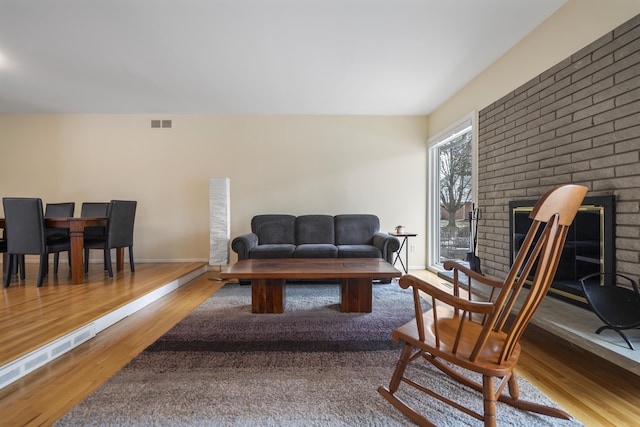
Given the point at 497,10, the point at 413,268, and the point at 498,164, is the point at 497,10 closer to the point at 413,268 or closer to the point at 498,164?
the point at 498,164

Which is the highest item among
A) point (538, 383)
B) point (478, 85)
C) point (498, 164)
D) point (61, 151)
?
point (478, 85)

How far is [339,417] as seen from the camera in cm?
122

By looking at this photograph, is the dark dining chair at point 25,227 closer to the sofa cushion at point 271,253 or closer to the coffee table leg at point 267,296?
the sofa cushion at point 271,253

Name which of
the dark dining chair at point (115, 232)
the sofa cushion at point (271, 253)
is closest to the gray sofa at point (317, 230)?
the sofa cushion at point (271, 253)

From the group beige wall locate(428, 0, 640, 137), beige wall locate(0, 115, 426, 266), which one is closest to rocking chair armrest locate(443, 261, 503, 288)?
beige wall locate(428, 0, 640, 137)

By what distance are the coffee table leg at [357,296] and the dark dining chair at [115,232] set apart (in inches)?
110

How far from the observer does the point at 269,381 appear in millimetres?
1492

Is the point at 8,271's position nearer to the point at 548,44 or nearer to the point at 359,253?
the point at 359,253

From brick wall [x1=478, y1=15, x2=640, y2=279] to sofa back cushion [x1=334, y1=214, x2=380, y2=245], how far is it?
155 cm

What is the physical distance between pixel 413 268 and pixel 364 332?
8.72 feet

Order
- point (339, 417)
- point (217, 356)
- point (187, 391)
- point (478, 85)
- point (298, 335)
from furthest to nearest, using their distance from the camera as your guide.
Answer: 1. point (478, 85)
2. point (298, 335)
3. point (217, 356)
4. point (187, 391)
5. point (339, 417)

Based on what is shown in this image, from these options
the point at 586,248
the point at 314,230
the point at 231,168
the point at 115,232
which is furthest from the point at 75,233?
the point at 586,248

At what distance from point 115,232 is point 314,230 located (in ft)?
8.17

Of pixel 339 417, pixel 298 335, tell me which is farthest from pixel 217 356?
pixel 339 417
